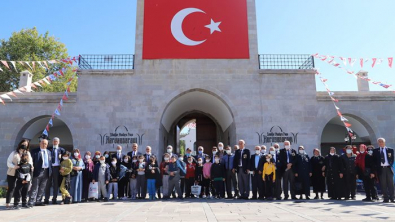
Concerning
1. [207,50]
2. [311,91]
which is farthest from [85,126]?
[311,91]

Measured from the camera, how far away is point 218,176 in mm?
9867

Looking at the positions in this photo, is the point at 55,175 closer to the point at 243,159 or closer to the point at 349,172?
the point at 243,159

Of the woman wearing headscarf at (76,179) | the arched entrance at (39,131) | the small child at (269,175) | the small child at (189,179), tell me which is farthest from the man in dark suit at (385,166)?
the arched entrance at (39,131)

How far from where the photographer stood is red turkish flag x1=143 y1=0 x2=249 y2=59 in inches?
589

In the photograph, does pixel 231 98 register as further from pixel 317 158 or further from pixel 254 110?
pixel 317 158

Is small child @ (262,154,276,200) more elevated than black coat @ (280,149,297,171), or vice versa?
black coat @ (280,149,297,171)

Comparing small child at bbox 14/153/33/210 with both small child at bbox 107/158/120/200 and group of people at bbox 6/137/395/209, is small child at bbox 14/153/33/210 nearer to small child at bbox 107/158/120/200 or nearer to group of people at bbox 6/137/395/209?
group of people at bbox 6/137/395/209

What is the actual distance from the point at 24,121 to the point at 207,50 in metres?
9.85

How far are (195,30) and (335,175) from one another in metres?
9.63

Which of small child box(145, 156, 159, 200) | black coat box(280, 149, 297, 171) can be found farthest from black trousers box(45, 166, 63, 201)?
black coat box(280, 149, 297, 171)

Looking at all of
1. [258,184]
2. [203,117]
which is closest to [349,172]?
[258,184]

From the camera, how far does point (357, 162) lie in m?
9.51

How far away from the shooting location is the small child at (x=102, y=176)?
31.2ft

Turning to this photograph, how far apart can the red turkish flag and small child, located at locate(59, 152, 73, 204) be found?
753 cm
